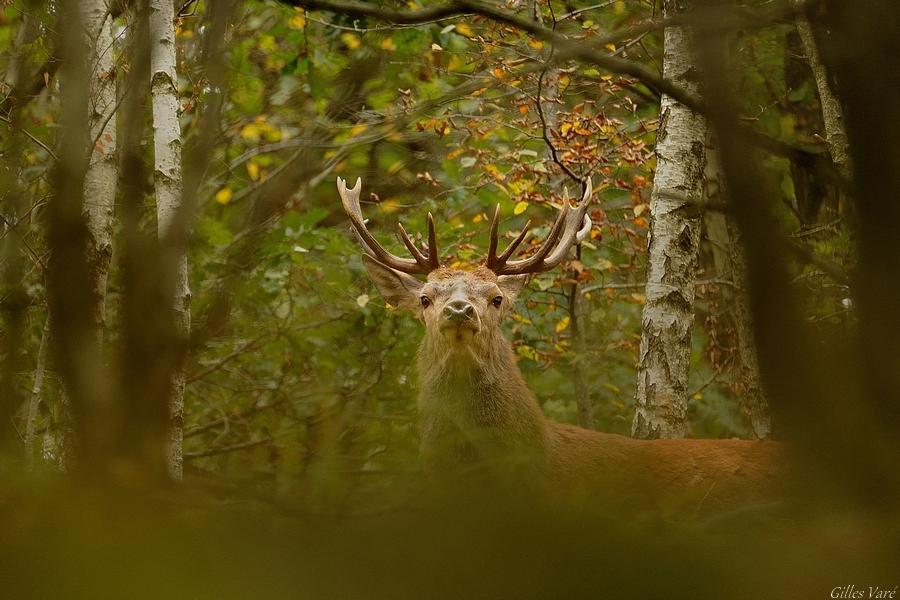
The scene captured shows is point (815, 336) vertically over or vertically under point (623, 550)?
over

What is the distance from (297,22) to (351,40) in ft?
3.65

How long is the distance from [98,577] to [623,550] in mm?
707

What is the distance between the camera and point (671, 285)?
6.74m

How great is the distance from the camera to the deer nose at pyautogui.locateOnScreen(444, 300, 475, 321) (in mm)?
5977

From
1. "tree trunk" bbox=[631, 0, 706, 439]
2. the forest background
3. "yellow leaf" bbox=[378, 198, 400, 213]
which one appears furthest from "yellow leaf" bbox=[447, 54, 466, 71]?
"tree trunk" bbox=[631, 0, 706, 439]

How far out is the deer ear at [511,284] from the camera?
712 centimetres

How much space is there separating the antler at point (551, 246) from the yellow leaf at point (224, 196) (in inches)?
127

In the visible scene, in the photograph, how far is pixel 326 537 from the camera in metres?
1.39

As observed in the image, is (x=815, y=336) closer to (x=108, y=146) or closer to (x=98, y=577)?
(x=98, y=577)

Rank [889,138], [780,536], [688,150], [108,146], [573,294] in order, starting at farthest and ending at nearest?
[573,294], [688,150], [108,146], [780,536], [889,138]

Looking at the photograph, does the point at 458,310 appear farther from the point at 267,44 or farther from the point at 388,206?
the point at 267,44

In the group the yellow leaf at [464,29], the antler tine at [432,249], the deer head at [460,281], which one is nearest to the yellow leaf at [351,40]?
the yellow leaf at [464,29]

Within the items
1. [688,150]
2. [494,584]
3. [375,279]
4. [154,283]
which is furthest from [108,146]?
[494,584]
